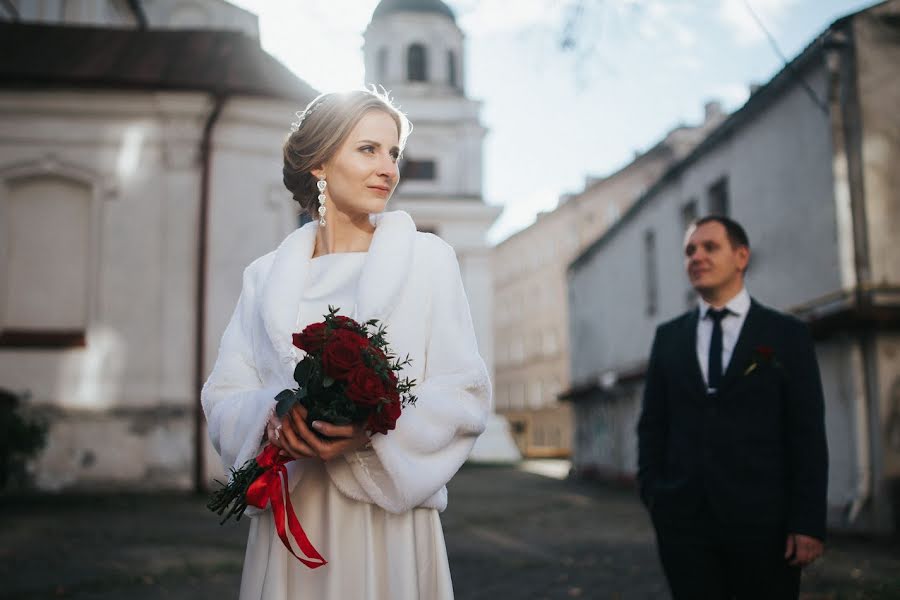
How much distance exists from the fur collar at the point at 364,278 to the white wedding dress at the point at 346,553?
Result: 0.40 meters

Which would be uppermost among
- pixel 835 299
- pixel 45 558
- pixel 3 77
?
pixel 3 77

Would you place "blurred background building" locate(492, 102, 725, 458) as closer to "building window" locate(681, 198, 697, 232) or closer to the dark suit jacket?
"building window" locate(681, 198, 697, 232)

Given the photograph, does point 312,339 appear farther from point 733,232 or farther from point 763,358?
point 733,232

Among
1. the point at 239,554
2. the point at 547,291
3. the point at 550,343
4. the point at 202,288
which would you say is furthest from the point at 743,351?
the point at 547,291

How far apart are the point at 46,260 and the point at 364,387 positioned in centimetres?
1487

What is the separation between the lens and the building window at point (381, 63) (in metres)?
37.4

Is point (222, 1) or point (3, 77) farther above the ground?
point (222, 1)

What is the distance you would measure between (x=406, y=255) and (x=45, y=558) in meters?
7.39

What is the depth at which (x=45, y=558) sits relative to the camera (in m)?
8.45

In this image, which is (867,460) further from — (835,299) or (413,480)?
(413,480)

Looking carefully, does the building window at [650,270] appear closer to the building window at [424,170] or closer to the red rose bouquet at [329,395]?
the building window at [424,170]

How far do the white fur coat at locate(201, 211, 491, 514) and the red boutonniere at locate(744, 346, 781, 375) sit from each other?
4.65ft

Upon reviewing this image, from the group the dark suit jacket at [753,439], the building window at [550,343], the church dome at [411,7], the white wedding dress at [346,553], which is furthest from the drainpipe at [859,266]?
the building window at [550,343]

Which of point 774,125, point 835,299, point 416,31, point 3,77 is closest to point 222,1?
point 416,31
